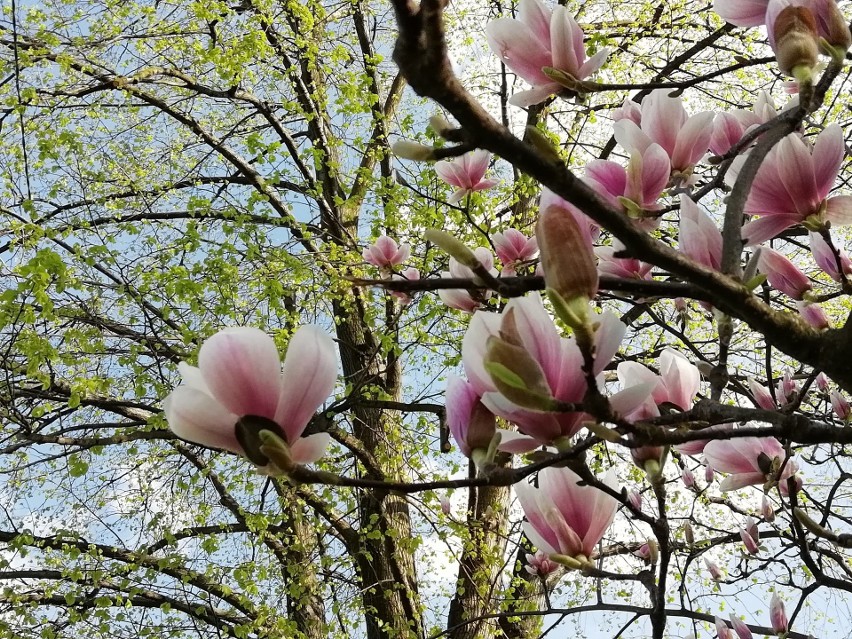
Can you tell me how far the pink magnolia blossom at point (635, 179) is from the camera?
0.79 meters

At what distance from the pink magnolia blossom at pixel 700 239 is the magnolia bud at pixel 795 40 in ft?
0.52

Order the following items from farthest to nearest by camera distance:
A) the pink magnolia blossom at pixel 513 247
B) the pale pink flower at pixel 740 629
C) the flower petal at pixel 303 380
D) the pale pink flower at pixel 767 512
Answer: the pale pink flower at pixel 767 512, the pink magnolia blossom at pixel 513 247, the pale pink flower at pixel 740 629, the flower petal at pixel 303 380

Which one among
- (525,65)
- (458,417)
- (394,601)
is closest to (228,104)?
(394,601)

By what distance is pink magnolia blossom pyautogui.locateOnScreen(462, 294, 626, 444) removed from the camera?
21.9 inches

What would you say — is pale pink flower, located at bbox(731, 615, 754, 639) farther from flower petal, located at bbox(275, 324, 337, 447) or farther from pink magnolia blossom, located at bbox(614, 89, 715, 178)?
flower petal, located at bbox(275, 324, 337, 447)

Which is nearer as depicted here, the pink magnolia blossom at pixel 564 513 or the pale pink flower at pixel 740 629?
the pink magnolia blossom at pixel 564 513

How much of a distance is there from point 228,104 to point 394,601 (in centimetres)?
416

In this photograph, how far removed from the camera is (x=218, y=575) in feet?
13.8

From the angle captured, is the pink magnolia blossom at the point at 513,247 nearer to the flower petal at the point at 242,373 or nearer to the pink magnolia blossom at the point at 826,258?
the pink magnolia blossom at the point at 826,258

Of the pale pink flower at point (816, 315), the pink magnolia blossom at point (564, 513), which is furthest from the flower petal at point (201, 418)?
the pale pink flower at point (816, 315)

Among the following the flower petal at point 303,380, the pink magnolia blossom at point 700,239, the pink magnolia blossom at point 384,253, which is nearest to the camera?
the flower petal at point 303,380

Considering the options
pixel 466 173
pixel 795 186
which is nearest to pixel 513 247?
pixel 466 173

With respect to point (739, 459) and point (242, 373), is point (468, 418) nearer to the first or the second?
point (242, 373)

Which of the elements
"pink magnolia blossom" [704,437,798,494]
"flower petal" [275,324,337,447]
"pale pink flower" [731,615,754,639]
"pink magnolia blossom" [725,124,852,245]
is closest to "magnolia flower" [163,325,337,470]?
"flower petal" [275,324,337,447]
